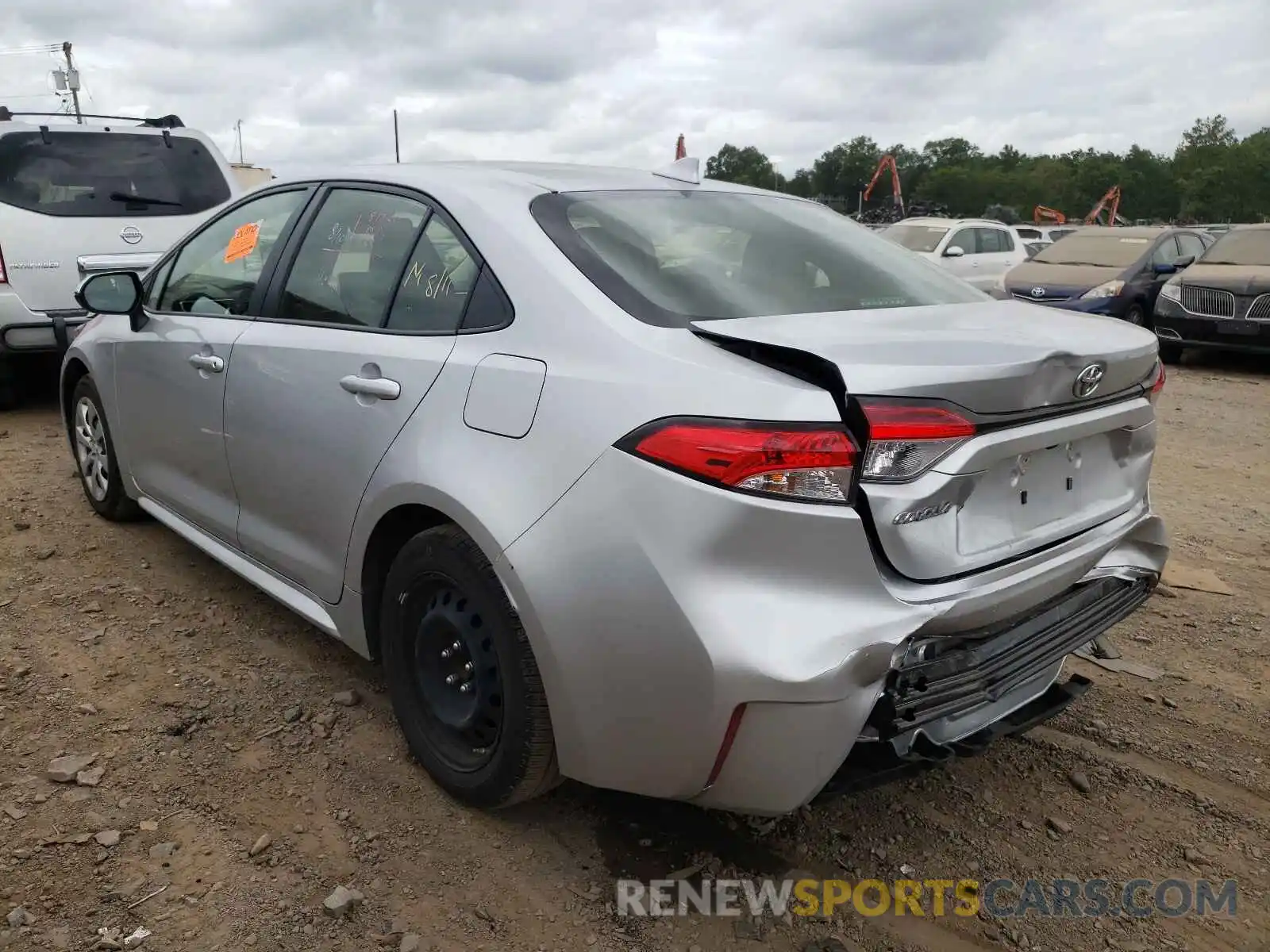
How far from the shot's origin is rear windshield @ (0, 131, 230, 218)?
664cm

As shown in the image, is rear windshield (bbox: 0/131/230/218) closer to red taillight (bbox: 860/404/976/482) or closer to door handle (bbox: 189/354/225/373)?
door handle (bbox: 189/354/225/373)

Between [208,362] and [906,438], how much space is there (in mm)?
2408

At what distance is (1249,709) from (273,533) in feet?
10.4

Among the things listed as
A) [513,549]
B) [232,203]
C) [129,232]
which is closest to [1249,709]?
[513,549]

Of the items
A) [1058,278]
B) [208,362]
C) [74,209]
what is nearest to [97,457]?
[208,362]

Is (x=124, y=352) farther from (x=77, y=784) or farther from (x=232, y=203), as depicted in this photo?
(x=77, y=784)

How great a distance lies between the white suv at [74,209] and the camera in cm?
647

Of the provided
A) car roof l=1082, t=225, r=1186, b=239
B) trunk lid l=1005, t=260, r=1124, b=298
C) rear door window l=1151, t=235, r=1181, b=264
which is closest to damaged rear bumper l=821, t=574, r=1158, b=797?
trunk lid l=1005, t=260, r=1124, b=298

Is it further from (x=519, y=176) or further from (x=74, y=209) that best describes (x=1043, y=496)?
(x=74, y=209)

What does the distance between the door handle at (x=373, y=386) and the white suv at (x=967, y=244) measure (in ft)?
40.2

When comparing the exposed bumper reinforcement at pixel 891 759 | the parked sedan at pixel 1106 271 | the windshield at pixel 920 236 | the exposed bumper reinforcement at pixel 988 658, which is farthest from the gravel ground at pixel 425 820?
the windshield at pixel 920 236

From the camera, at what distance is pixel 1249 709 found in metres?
3.16

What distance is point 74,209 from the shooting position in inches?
265

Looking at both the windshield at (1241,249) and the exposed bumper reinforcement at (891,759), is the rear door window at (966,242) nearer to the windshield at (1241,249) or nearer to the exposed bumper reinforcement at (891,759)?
the windshield at (1241,249)
